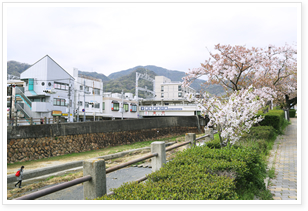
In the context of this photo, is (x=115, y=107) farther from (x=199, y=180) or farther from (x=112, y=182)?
(x=199, y=180)

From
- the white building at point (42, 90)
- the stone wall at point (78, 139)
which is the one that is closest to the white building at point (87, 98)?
the white building at point (42, 90)

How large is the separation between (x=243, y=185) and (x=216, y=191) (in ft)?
5.57

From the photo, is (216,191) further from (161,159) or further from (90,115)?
(90,115)

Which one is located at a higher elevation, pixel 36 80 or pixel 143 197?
pixel 36 80

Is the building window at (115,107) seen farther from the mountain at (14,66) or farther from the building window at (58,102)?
the mountain at (14,66)

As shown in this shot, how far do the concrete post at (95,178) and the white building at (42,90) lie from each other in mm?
28232

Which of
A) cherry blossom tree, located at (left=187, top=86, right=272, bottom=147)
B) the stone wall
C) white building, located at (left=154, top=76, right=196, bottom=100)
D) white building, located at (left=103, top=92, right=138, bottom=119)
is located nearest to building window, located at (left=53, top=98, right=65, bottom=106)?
white building, located at (left=103, top=92, right=138, bottom=119)

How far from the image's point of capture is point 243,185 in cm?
432

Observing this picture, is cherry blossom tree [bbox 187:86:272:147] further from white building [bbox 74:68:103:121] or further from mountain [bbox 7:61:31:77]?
white building [bbox 74:68:103:121]

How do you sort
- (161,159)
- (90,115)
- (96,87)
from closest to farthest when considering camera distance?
1. (161,159)
2. (90,115)
3. (96,87)

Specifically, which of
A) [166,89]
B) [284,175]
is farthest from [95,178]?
[166,89]
